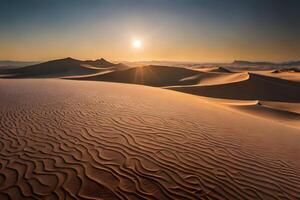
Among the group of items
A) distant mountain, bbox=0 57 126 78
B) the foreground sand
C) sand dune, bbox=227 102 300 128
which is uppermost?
distant mountain, bbox=0 57 126 78

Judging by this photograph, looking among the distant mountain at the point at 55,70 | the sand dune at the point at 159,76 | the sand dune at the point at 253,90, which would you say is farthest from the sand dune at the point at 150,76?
the distant mountain at the point at 55,70

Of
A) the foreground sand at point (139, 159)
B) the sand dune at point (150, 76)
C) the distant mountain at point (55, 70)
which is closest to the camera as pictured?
the foreground sand at point (139, 159)

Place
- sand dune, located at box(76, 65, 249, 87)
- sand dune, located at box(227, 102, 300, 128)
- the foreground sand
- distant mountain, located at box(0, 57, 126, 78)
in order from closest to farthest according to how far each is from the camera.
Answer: the foreground sand, sand dune, located at box(227, 102, 300, 128), sand dune, located at box(76, 65, 249, 87), distant mountain, located at box(0, 57, 126, 78)

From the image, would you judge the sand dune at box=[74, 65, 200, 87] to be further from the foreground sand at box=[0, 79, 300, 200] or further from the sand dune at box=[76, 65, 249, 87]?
the foreground sand at box=[0, 79, 300, 200]

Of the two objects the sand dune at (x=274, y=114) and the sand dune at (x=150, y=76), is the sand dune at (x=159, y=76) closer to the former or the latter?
the sand dune at (x=150, y=76)

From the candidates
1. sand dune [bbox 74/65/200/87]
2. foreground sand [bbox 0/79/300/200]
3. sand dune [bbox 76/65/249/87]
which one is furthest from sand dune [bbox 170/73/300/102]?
foreground sand [bbox 0/79/300/200]
